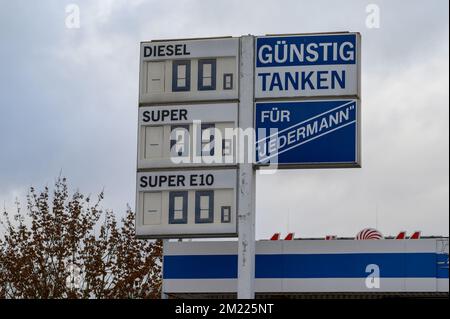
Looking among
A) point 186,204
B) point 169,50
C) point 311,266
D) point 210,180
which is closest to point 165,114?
point 169,50

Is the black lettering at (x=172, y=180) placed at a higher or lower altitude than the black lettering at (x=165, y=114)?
lower

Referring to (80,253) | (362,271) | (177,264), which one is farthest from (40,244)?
(362,271)

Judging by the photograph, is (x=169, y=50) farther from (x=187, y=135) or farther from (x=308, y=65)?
(x=308, y=65)

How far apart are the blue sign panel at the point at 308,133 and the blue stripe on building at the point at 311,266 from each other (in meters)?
2.56

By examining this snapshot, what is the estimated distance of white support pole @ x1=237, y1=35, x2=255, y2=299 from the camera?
28.5 metres

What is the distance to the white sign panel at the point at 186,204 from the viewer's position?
2869 cm

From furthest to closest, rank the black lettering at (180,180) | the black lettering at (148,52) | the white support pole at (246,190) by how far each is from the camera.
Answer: the black lettering at (148,52) → the black lettering at (180,180) → the white support pole at (246,190)

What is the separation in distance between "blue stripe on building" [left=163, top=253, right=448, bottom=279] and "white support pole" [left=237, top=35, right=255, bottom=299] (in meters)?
1.55

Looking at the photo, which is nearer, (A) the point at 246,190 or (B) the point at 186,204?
(A) the point at 246,190

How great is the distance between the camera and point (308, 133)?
28812 millimetres

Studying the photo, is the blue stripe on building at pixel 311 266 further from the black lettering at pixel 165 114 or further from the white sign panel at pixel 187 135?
the black lettering at pixel 165 114

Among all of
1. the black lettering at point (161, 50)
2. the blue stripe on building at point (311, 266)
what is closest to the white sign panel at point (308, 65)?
the black lettering at point (161, 50)

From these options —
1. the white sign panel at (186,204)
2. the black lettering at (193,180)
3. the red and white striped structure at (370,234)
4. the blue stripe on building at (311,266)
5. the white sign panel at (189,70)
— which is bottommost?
the blue stripe on building at (311,266)

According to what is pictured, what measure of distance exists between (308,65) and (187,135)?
3231 millimetres
